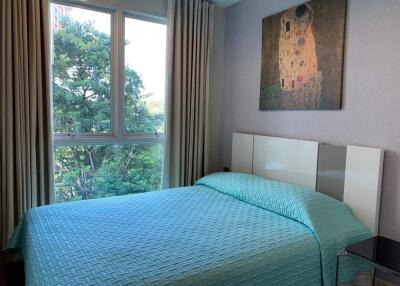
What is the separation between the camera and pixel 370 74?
211 cm

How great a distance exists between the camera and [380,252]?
1727mm

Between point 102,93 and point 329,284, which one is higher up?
point 102,93

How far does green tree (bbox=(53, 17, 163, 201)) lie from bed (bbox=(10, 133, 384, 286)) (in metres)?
0.72

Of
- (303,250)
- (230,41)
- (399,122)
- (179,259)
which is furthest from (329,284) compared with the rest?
(230,41)

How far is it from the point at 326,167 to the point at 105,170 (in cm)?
208

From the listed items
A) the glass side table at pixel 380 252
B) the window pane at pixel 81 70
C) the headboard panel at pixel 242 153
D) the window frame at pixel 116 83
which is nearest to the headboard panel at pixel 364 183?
the glass side table at pixel 380 252

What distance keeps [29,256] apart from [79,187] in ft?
4.58

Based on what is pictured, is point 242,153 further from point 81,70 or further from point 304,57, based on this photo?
point 81,70

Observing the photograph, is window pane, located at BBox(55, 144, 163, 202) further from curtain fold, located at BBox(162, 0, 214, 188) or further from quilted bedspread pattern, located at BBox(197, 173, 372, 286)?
quilted bedspread pattern, located at BBox(197, 173, 372, 286)

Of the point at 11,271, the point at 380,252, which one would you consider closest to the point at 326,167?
the point at 380,252

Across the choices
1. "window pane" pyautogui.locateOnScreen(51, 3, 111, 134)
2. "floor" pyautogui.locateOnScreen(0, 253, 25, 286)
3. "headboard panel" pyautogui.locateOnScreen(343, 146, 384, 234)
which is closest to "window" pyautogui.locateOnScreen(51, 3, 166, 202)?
"window pane" pyautogui.locateOnScreen(51, 3, 111, 134)

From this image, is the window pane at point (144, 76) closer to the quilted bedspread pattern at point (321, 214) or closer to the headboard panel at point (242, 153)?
the headboard panel at point (242, 153)

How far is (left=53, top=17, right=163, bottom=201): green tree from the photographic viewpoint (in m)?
2.76

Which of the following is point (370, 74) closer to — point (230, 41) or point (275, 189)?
point (275, 189)
